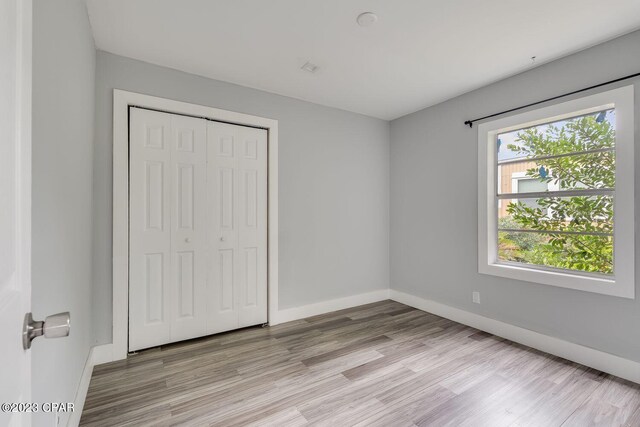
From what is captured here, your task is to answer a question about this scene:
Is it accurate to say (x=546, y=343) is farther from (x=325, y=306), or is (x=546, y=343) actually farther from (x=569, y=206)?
(x=325, y=306)

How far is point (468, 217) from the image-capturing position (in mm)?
3176

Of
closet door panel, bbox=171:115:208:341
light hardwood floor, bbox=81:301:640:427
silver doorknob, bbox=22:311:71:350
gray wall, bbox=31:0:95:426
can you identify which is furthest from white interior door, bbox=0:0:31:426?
closet door panel, bbox=171:115:208:341

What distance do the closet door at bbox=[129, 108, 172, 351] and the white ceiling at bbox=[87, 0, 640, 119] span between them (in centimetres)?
66

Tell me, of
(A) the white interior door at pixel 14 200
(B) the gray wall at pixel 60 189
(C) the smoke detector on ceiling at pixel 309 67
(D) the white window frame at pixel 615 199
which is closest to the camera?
(A) the white interior door at pixel 14 200

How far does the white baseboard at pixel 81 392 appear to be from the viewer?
1.61m

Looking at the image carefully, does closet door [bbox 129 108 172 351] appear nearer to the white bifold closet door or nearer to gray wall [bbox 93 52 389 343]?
the white bifold closet door

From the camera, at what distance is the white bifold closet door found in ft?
8.27

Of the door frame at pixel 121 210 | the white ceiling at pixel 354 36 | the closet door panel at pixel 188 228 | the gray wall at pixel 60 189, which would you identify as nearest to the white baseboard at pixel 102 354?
the door frame at pixel 121 210

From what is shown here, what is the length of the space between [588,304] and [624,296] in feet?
0.79

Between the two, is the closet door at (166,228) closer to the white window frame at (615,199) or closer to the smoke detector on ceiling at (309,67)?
the smoke detector on ceiling at (309,67)

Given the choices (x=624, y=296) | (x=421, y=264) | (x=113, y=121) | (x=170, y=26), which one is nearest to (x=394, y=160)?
(x=421, y=264)

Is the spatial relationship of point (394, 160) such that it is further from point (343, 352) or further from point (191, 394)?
point (191, 394)

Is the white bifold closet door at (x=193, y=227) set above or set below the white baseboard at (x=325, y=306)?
above

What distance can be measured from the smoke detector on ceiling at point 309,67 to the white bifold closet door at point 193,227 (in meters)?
0.80
